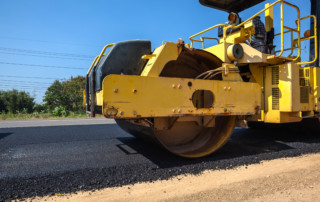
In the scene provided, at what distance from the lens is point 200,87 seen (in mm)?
3010

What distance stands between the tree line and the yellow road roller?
2024 centimetres

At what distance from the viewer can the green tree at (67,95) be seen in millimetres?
24927

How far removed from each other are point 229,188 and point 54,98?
26.8 m

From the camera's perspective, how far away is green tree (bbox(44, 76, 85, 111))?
24.9 meters

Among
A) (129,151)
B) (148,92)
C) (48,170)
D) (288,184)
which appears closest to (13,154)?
(48,170)

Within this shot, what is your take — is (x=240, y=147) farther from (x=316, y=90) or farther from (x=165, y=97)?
(x=165, y=97)

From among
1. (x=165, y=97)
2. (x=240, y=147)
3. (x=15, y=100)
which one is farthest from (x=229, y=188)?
(x=15, y=100)

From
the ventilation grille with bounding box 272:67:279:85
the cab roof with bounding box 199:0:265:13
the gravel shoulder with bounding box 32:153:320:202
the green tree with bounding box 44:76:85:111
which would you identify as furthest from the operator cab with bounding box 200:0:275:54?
the green tree with bounding box 44:76:85:111

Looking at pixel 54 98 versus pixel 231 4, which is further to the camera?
pixel 54 98

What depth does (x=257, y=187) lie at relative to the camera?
2.34 metres

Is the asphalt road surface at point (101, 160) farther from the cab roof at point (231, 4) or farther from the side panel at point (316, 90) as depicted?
the cab roof at point (231, 4)

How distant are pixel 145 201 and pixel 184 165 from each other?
105 centimetres

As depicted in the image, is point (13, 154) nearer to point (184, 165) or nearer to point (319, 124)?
point (184, 165)

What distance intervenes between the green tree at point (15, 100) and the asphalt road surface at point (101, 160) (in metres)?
29.5
